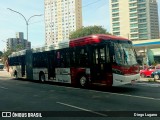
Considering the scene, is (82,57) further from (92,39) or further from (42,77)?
(42,77)

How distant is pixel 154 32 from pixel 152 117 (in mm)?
147728

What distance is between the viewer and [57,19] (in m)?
184

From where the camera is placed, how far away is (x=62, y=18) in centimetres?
18225

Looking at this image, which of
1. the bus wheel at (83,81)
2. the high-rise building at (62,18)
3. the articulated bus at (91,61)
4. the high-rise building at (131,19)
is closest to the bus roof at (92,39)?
the articulated bus at (91,61)

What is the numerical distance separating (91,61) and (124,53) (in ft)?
7.47

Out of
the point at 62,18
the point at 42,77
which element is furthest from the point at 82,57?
the point at 62,18

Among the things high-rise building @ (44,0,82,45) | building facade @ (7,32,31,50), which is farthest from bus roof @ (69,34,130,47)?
high-rise building @ (44,0,82,45)

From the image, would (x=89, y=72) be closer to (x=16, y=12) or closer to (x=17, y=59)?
(x=17, y=59)

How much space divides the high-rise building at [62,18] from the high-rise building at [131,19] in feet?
141

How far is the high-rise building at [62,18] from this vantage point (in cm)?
17800

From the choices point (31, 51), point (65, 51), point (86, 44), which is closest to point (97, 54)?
point (86, 44)

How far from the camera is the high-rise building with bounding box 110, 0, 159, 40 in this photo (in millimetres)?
133125

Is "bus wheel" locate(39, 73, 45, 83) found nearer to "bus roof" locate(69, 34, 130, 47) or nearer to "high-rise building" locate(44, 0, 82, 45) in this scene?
"bus roof" locate(69, 34, 130, 47)

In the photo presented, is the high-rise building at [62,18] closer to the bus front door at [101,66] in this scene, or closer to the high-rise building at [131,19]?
the high-rise building at [131,19]
